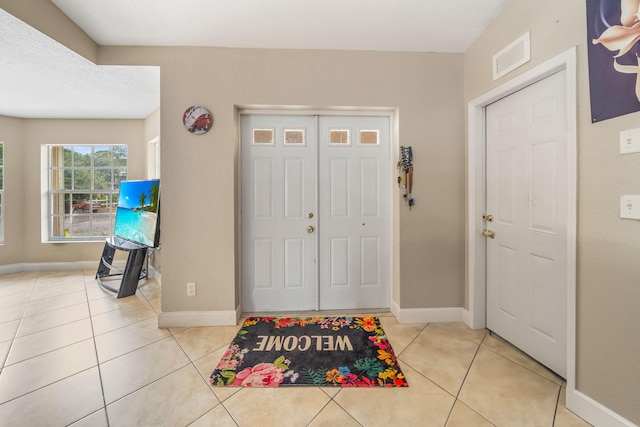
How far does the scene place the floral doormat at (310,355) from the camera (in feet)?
5.27

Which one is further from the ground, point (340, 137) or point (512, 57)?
point (512, 57)

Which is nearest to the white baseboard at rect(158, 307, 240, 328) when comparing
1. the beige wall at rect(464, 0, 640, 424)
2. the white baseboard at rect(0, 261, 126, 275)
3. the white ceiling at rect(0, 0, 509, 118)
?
the white baseboard at rect(0, 261, 126, 275)

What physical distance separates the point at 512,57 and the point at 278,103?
1.87 metres

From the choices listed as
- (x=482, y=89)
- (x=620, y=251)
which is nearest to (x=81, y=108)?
(x=482, y=89)

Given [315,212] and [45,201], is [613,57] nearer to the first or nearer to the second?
[315,212]

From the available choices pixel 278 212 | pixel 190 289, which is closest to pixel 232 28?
pixel 278 212

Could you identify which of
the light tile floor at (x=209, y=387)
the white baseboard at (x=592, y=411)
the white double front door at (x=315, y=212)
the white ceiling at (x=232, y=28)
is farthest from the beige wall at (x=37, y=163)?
the white baseboard at (x=592, y=411)

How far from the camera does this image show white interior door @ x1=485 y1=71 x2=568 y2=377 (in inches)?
63.2

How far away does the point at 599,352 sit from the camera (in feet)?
4.24

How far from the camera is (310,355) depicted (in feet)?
6.09

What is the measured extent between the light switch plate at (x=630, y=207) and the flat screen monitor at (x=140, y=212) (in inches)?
145

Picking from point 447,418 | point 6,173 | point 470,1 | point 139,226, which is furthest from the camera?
point 6,173

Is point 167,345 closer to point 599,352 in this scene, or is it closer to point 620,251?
point 599,352

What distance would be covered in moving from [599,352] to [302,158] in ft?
7.92
